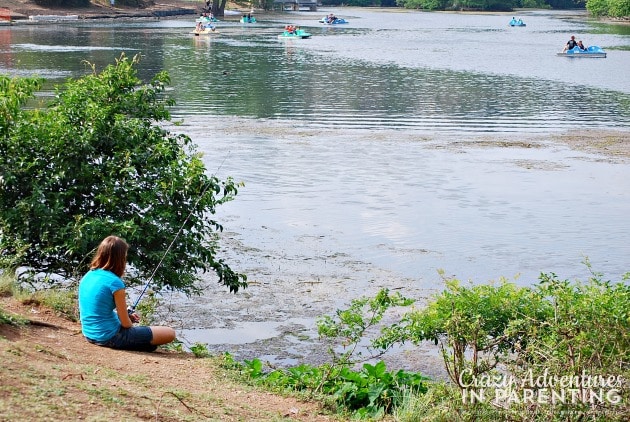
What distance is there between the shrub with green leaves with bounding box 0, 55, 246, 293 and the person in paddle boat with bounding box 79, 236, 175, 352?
2132 millimetres

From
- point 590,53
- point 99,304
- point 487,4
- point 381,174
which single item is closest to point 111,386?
point 99,304

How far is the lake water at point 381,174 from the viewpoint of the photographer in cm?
1313

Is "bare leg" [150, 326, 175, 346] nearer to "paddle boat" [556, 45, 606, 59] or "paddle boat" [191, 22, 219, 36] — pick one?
"paddle boat" [556, 45, 606, 59]

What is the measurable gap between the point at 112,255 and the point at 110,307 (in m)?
0.50

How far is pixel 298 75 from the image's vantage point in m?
42.3

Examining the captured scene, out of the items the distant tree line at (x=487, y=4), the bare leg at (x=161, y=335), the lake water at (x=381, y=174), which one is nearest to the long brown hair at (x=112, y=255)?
the bare leg at (x=161, y=335)

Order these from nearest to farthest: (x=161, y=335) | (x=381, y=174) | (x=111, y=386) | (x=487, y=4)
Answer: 1. (x=111, y=386)
2. (x=161, y=335)
3. (x=381, y=174)
4. (x=487, y=4)

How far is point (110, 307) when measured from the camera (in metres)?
8.21

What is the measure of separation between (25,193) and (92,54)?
38.3 meters

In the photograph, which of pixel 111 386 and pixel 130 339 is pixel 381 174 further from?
pixel 111 386

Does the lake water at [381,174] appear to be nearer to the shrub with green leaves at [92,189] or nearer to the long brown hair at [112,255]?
the shrub with green leaves at [92,189]

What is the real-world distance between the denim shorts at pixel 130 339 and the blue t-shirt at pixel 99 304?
0.04 m

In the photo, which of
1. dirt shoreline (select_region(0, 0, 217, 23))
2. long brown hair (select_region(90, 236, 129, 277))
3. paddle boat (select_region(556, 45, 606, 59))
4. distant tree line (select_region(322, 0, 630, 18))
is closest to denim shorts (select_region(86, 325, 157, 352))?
long brown hair (select_region(90, 236, 129, 277))

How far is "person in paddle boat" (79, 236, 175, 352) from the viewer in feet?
26.5
